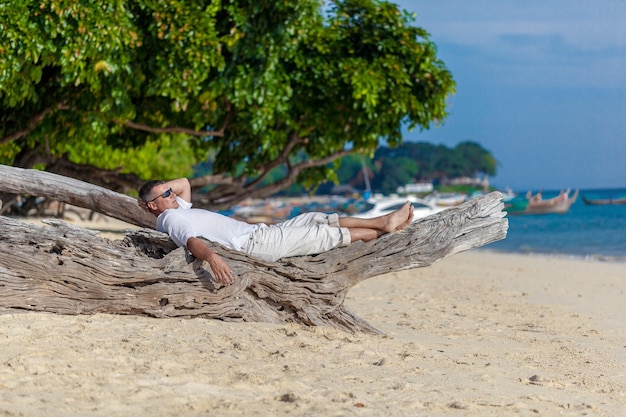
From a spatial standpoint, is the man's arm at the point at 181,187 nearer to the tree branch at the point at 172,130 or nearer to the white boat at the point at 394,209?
the tree branch at the point at 172,130

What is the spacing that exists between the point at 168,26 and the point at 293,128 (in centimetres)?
468

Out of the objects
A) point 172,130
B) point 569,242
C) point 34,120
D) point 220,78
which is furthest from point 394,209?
point 34,120

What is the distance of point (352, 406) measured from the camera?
17.4 ft

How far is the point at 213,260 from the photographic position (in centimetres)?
692

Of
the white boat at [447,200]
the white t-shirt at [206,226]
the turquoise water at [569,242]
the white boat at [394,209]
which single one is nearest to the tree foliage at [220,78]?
the white t-shirt at [206,226]

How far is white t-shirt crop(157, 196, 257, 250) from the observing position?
23.9 ft

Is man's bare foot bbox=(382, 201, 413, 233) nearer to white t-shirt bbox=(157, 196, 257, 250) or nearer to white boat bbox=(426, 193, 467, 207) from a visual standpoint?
white t-shirt bbox=(157, 196, 257, 250)

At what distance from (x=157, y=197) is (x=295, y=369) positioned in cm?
223

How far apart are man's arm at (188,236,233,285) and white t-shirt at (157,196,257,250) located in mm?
270

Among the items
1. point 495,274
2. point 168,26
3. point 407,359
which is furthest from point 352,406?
point 495,274

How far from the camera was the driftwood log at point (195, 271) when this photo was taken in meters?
7.21

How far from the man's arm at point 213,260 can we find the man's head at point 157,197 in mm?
644

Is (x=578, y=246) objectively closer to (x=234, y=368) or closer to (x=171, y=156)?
(x=171, y=156)

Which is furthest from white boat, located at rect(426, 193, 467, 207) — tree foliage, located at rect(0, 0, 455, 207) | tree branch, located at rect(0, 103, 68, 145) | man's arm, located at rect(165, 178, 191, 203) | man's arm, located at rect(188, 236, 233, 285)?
man's arm, located at rect(188, 236, 233, 285)
